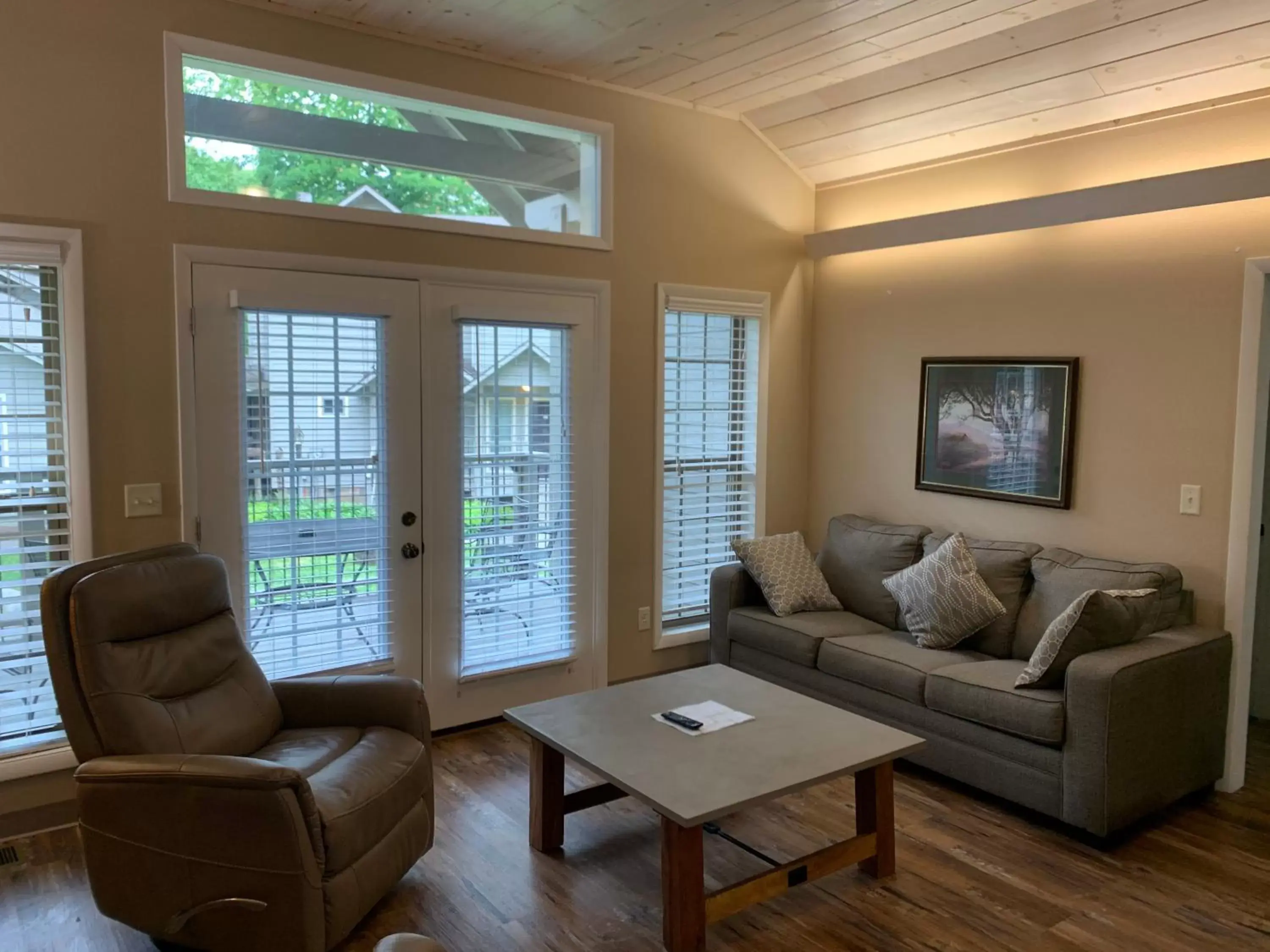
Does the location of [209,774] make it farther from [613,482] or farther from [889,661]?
[889,661]

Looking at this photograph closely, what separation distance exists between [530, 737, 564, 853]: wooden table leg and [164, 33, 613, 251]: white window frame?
2.16m

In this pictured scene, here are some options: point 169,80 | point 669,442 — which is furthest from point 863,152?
point 169,80

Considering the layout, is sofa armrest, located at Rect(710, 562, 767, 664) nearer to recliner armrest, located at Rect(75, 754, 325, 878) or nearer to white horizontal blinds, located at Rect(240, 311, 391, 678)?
white horizontal blinds, located at Rect(240, 311, 391, 678)

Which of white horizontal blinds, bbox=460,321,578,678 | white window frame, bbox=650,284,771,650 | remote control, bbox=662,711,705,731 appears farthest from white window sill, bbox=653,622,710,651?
remote control, bbox=662,711,705,731

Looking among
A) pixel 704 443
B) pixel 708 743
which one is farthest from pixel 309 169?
pixel 708 743

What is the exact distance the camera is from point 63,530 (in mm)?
3193

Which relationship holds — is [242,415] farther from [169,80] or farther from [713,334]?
[713,334]

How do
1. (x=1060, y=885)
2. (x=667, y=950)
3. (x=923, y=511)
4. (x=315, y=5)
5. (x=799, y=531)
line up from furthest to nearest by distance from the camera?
(x=799, y=531)
(x=923, y=511)
(x=315, y=5)
(x=1060, y=885)
(x=667, y=950)

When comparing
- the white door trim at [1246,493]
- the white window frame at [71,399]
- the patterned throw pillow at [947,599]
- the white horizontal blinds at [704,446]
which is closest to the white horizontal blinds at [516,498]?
the white horizontal blinds at [704,446]

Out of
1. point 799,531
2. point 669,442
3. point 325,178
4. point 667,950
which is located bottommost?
point 667,950

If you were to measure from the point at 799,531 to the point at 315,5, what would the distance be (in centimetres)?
347

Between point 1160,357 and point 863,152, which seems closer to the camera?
point 1160,357

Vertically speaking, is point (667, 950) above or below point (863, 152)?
below

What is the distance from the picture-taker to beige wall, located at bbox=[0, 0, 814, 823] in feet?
10.2
